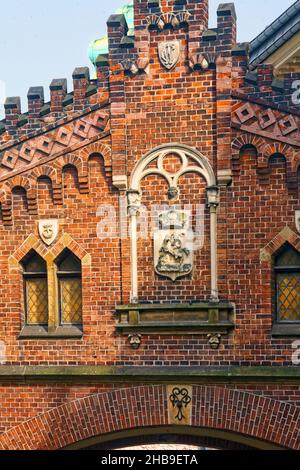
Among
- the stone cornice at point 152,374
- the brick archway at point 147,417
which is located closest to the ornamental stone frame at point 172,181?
the stone cornice at point 152,374

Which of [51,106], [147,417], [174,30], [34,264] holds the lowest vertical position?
[147,417]

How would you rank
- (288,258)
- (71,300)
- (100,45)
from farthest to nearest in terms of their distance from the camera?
1. (100,45)
2. (71,300)
3. (288,258)

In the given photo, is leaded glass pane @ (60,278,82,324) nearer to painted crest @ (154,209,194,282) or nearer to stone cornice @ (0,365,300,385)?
stone cornice @ (0,365,300,385)

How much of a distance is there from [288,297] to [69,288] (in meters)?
3.41

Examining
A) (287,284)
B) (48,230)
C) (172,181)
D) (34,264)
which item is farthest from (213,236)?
(34,264)

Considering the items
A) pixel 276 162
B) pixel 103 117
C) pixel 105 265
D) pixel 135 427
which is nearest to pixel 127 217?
pixel 105 265

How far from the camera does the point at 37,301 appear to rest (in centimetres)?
1280

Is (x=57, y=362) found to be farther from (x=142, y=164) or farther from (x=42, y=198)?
(x=142, y=164)

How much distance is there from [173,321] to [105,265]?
1.36 m

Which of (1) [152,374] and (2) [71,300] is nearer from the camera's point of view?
(1) [152,374]

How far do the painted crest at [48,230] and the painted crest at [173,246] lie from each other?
64.0 inches

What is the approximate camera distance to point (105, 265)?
1232 cm

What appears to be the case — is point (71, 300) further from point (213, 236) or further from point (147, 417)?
point (213, 236)

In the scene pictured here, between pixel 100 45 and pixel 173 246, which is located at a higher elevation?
pixel 100 45
